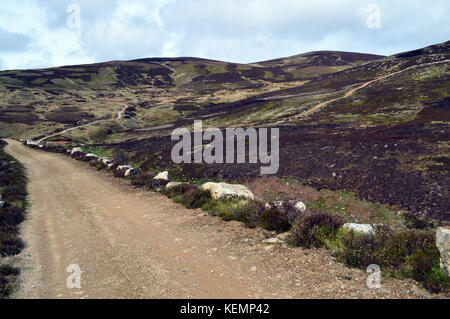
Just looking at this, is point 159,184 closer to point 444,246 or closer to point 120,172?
point 120,172

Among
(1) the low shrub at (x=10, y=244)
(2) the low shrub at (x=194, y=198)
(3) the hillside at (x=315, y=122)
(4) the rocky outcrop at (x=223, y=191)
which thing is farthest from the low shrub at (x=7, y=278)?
(3) the hillside at (x=315, y=122)

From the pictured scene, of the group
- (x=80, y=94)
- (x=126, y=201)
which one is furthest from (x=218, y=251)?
(x=80, y=94)

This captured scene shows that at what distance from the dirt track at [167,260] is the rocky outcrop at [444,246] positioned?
29.4 inches

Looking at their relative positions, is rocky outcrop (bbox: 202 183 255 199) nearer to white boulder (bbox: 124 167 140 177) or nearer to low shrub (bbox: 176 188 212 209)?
low shrub (bbox: 176 188 212 209)

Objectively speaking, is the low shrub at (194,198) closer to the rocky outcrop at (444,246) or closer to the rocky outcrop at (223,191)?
the rocky outcrop at (223,191)

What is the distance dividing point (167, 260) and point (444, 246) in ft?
22.2

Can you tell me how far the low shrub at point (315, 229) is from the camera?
821 centimetres

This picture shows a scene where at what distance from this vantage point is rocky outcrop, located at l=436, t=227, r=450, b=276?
226 inches

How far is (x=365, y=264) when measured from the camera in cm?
677

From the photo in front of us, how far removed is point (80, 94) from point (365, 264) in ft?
479

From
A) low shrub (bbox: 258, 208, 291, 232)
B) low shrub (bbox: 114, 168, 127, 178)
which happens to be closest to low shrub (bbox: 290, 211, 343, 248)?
low shrub (bbox: 258, 208, 291, 232)

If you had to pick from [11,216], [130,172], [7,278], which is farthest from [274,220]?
[130,172]

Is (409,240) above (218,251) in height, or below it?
above
